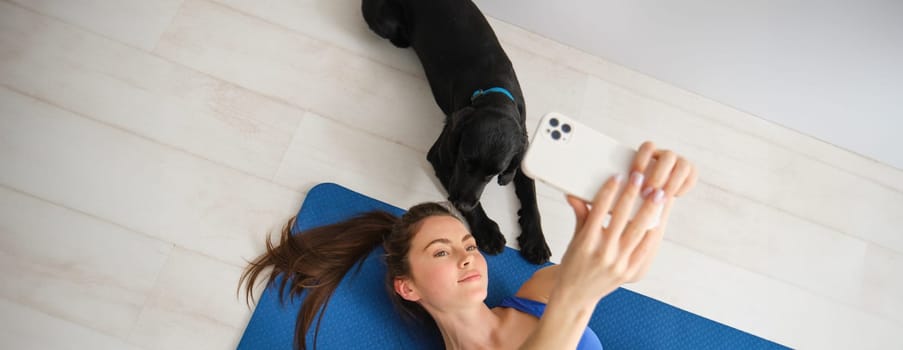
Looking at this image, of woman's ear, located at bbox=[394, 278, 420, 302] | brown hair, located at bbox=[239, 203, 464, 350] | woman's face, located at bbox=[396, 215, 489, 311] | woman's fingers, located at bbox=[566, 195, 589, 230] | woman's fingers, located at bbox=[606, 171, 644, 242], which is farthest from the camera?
brown hair, located at bbox=[239, 203, 464, 350]

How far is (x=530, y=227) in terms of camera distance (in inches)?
69.2

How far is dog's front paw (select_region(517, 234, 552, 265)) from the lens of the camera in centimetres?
175

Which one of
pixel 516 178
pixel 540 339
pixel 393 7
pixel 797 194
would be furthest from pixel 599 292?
pixel 797 194

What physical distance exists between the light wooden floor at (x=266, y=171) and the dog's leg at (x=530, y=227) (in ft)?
0.25

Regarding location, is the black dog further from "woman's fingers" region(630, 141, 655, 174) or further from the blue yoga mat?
"woman's fingers" region(630, 141, 655, 174)

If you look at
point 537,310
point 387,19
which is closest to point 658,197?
point 537,310

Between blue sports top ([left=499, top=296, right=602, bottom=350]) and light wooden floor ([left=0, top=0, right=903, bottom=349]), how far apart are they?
308 mm

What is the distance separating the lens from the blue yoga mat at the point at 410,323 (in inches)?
65.1

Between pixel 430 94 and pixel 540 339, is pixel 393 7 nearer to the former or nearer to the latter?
pixel 430 94

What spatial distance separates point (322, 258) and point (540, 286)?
2.27 feet

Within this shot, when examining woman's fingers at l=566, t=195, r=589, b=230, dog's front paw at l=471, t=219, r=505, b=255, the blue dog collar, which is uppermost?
the blue dog collar

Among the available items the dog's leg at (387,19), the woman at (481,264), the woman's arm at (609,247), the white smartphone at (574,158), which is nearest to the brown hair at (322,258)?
the woman at (481,264)

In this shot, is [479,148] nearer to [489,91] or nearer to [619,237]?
[489,91]

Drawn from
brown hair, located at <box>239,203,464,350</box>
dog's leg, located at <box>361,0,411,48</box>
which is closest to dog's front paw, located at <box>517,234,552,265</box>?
brown hair, located at <box>239,203,464,350</box>
